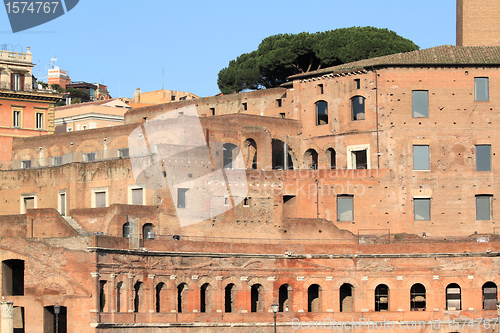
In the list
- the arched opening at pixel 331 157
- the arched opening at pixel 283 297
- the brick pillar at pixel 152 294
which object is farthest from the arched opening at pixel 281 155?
the brick pillar at pixel 152 294

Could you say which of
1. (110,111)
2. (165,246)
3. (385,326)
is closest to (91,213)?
(165,246)

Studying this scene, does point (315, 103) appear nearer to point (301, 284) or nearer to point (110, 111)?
point (301, 284)

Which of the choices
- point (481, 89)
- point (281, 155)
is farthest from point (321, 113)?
point (481, 89)

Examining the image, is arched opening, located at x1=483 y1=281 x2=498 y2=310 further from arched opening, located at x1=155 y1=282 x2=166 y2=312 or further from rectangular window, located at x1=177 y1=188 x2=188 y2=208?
arched opening, located at x1=155 y1=282 x2=166 y2=312

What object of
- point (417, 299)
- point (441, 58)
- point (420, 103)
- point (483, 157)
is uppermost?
point (441, 58)

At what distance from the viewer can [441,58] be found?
56.5 meters

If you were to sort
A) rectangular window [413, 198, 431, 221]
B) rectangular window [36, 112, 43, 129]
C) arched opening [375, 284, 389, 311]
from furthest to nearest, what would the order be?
rectangular window [36, 112, 43, 129] → rectangular window [413, 198, 431, 221] → arched opening [375, 284, 389, 311]

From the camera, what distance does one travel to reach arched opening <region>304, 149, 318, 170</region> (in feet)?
196

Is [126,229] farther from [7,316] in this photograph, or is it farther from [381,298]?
[381,298]

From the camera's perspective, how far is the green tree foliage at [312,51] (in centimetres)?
6850

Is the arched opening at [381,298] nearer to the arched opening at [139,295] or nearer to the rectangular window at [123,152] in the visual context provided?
the arched opening at [139,295]

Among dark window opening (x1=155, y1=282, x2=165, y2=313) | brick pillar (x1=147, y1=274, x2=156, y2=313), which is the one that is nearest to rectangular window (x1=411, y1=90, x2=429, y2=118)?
dark window opening (x1=155, y1=282, x2=165, y2=313)

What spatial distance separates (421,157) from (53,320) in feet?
76.6

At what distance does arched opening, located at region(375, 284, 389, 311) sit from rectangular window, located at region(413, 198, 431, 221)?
5544 mm
